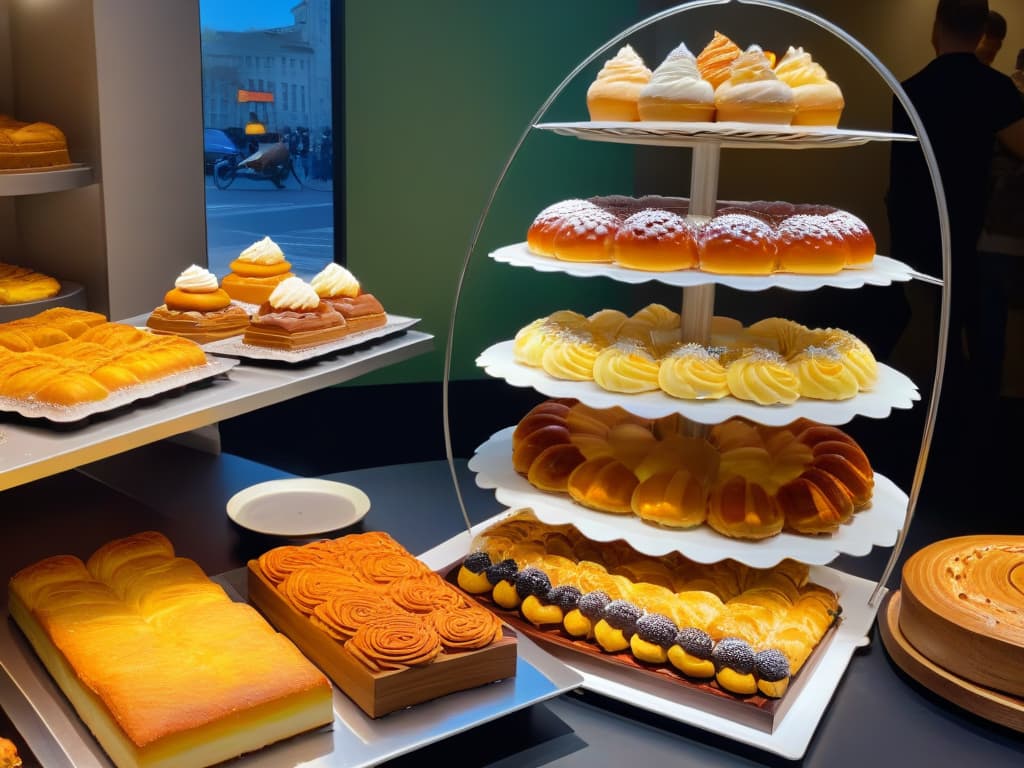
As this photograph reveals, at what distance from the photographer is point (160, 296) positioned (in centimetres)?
285

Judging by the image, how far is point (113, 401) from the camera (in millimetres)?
1753

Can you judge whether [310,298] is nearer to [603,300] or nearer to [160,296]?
[160,296]

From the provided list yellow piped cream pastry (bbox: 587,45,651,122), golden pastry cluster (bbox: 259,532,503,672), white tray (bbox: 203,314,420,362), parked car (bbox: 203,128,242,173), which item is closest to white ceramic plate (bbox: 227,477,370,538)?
golden pastry cluster (bbox: 259,532,503,672)

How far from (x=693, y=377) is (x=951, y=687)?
0.73 meters

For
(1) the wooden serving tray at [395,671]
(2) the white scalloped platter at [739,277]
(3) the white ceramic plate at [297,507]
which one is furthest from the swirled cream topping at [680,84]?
Answer: (3) the white ceramic plate at [297,507]

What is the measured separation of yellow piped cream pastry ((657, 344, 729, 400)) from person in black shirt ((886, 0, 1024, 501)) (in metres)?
1.99

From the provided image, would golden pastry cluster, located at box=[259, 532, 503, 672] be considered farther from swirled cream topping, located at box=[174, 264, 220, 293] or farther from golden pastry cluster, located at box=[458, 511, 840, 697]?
swirled cream topping, located at box=[174, 264, 220, 293]

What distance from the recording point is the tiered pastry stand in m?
1.81

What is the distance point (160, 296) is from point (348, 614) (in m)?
1.43

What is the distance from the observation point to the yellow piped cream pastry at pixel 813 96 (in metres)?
2.00

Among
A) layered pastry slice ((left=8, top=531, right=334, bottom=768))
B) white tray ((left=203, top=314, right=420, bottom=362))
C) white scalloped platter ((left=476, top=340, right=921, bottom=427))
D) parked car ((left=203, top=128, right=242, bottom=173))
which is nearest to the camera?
layered pastry slice ((left=8, top=531, right=334, bottom=768))

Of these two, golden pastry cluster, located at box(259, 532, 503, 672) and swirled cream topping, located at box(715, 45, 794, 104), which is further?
swirled cream topping, located at box(715, 45, 794, 104)

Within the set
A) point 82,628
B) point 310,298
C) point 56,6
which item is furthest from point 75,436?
point 56,6

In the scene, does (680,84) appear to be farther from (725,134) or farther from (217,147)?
(217,147)
